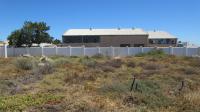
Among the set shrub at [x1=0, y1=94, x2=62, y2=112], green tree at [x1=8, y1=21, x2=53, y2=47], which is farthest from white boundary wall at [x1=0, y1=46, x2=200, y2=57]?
shrub at [x1=0, y1=94, x2=62, y2=112]

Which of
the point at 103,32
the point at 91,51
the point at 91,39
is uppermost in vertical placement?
the point at 103,32

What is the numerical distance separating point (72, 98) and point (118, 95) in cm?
150

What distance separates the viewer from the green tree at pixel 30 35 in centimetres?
6000

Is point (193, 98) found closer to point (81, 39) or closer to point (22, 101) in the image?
point (22, 101)

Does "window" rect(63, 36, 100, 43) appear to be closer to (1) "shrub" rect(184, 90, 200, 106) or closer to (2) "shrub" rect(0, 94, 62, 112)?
(2) "shrub" rect(0, 94, 62, 112)

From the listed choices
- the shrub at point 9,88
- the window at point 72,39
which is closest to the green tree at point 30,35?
the window at point 72,39

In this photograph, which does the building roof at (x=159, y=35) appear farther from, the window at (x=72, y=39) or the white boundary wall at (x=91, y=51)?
the white boundary wall at (x=91, y=51)

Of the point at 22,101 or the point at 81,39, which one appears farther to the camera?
the point at 81,39

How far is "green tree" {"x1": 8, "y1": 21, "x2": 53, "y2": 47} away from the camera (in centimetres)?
6000

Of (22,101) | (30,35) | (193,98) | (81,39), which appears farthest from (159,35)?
(22,101)

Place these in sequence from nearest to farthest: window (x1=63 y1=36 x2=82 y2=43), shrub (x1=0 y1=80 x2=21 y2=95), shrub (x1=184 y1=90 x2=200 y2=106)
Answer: shrub (x1=184 y1=90 x2=200 y2=106) → shrub (x1=0 y1=80 x2=21 y2=95) → window (x1=63 y1=36 x2=82 y2=43)

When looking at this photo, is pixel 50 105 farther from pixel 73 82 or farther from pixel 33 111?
pixel 73 82

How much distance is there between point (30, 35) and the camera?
6072 centimetres

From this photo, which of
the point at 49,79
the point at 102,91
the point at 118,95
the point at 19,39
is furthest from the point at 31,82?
the point at 19,39
